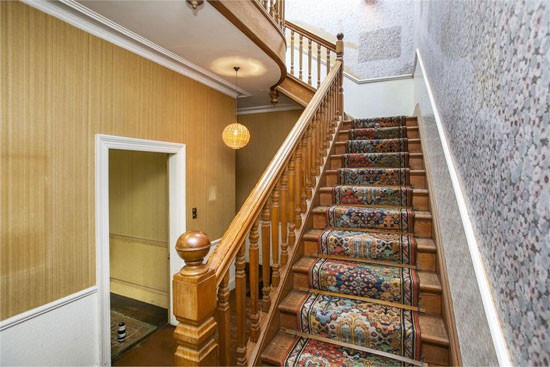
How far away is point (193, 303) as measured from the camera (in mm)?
915

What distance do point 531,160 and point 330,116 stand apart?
241 centimetres

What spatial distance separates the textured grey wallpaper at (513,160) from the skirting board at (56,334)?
240 cm

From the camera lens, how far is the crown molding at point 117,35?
1833 mm

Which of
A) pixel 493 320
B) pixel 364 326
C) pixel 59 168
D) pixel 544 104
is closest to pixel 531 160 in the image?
pixel 544 104

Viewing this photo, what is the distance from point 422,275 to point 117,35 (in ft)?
9.01

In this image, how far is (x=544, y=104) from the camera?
0.52m

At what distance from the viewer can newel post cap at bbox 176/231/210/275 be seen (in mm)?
902

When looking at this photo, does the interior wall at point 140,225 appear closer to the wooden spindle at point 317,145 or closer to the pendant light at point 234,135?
the pendant light at point 234,135

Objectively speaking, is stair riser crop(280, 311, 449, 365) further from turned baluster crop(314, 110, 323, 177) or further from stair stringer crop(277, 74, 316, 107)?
stair stringer crop(277, 74, 316, 107)

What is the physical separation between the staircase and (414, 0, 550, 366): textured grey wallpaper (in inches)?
28.8

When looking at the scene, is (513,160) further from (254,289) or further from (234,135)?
(234,135)

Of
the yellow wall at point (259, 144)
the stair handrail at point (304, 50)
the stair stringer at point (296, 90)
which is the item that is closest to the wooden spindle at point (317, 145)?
the stair stringer at point (296, 90)

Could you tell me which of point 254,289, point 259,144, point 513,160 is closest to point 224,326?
point 254,289

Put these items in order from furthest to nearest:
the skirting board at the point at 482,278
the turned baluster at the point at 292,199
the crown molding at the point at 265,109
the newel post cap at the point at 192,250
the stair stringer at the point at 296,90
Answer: the crown molding at the point at 265,109 → the stair stringer at the point at 296,90 → the turned baluster at the point at 292,199 → the newel post cap at the point at 192,250 → the skirting board at the point at 482,278
